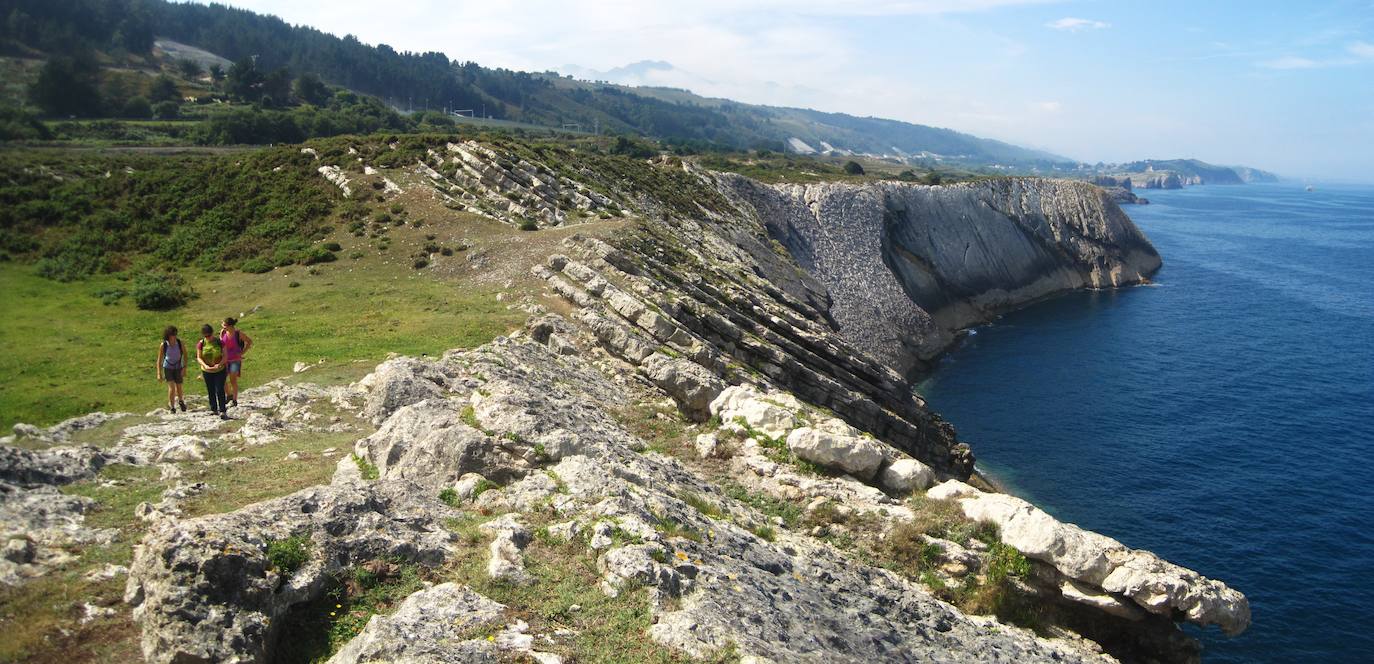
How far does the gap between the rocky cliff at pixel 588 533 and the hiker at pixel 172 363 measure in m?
1.33

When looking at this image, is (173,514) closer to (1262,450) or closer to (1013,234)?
(1262,450)

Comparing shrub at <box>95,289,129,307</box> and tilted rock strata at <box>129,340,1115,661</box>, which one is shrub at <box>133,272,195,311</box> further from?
tilted rock strata at <box>129,340,1115,661</box>

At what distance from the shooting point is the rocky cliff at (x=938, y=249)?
81188 millimetres

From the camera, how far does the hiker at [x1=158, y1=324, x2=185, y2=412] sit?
68.5 ft

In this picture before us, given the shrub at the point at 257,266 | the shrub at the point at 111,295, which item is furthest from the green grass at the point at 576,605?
the shrub at the point at 257,266

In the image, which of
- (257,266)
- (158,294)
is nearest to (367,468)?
(158,294)

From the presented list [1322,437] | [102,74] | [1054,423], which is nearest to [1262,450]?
[1322,437]

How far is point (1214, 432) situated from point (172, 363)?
6666 cm

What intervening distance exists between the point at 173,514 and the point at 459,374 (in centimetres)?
1033

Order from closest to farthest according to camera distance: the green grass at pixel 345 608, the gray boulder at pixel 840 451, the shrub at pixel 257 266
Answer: the green grass at pixel 345 608, the gray boulder at pixel 840 451, the shrub at pixel 257 266

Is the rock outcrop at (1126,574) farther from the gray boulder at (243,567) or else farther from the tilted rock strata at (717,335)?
the gray boulder at (243,567)

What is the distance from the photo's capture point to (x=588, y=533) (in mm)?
14141

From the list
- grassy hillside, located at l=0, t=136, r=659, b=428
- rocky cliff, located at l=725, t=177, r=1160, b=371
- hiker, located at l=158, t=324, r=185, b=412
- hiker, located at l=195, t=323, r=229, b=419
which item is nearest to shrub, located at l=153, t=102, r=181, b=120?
grassy hillside, located at l=0, t=136, r=659, b=428

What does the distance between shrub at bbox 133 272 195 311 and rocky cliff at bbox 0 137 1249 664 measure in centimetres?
1776
